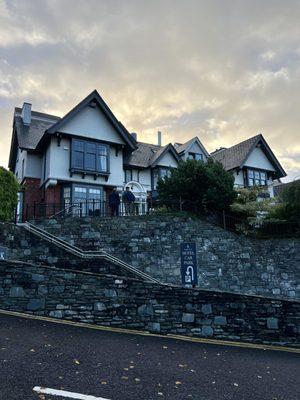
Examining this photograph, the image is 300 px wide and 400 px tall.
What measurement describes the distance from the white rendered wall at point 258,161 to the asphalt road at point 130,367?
82.2ft

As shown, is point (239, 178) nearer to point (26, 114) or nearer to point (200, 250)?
point (200, 250)

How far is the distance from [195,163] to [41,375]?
18.4 meters

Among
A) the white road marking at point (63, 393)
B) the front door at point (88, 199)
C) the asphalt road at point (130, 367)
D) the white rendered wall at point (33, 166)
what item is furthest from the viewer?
the white rendered wall at point (33, 166)

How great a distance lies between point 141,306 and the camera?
418 inches

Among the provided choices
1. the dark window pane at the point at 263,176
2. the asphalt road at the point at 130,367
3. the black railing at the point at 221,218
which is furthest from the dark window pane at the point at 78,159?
the dark window pane at the point at 263,176

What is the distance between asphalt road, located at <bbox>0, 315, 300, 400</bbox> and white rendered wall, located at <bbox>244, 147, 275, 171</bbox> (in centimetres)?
2506

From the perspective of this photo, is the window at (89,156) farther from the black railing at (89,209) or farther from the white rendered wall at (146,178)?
the white rendered wall at (146,178)

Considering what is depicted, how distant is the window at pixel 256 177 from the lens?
32875 mm

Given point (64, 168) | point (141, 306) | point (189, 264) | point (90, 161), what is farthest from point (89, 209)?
point (141, 306)

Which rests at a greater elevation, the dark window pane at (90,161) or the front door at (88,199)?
the dark window pane at (90,161)

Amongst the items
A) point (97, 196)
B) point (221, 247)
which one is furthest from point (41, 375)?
point (97, 196)

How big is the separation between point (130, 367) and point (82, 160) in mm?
19555

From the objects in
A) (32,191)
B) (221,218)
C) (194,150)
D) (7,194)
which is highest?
(194,150)

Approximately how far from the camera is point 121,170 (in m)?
27.2
